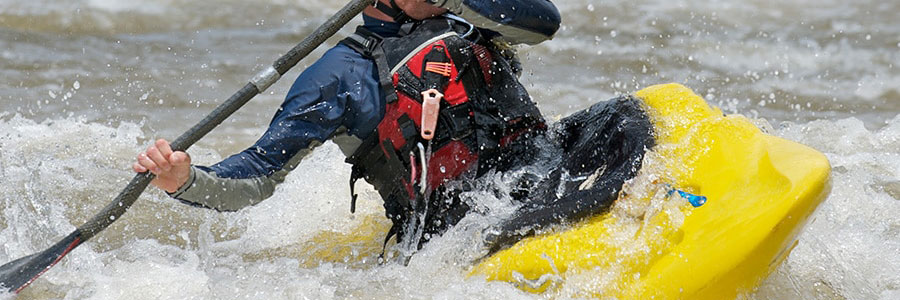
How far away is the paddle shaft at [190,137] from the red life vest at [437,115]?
110mm

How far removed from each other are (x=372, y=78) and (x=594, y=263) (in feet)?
2.29

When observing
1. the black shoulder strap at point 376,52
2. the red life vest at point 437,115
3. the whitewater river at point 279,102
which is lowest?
the whitewater river at point 279,102

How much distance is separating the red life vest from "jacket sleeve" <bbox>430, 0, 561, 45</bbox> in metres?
0.06

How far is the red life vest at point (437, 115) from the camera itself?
234 centimetres

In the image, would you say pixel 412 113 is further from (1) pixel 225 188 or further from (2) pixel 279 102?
(2) pixel 279 102

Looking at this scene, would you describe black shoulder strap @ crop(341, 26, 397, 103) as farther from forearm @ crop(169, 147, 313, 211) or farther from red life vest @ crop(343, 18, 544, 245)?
forearm @ crop(169, 147, 313, 211)

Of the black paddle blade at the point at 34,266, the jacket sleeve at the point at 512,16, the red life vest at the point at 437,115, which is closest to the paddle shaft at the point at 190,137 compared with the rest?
the black paddle blade at the point at 34,266

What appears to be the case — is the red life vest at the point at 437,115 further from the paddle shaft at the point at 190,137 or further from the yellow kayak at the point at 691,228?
the yellow kayak at the point at 691,228

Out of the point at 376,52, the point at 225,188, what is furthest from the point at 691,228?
the point at 225,188

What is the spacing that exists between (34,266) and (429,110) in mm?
1046

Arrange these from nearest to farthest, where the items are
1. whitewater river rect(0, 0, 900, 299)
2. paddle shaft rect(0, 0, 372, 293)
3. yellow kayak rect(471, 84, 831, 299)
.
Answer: yellow kayak rect(471, 84, 831, 299) → paddle shaft rect(0, 0, 372, 293) → whitewater river rect(0, 0, 900, 299)

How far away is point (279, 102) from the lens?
5.32 m

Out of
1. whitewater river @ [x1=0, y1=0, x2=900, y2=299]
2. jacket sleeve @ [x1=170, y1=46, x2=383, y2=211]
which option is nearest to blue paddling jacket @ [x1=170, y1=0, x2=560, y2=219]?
jacket sleeve @ [x1=170, y1=46, x2=383, y2=211]

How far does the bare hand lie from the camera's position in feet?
6.74
